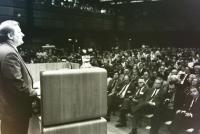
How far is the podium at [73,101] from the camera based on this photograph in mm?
993

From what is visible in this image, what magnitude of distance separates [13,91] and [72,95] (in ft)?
0.94

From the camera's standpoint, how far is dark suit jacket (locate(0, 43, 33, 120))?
3.88 ft

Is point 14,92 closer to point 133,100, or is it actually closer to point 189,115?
point 189,115

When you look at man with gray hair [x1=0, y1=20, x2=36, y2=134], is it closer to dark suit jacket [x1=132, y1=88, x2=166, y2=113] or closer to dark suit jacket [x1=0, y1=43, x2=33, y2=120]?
dark suit jacket [x1=0, y1=43, x2=33, y2=120]

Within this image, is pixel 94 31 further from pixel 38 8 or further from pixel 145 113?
pixel 145 113

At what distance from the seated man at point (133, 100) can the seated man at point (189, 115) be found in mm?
682

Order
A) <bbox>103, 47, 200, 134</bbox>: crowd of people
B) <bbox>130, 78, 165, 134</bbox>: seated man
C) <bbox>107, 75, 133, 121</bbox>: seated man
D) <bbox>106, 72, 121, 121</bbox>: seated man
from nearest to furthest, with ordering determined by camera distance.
Answer: <bbox>103, 47, 200, 134</bbox>: crowd of people, <bbox>130, 78, 165, 134</bbox>: seated man, <bbox>107, 75, 133, 121</bbox>: seated man, <bbox>106, 72, 121, 121</bbox>: seated man

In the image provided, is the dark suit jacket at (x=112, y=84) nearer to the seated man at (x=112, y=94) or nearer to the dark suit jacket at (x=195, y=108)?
the seated man at (x=112, y=94)

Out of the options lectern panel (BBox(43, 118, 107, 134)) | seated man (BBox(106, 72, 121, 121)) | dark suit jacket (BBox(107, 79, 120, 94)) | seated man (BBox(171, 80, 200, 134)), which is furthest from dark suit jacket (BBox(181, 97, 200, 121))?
lectern panel (BBox(43, 118, 107, 134))

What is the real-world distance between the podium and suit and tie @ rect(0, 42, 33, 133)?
222mm

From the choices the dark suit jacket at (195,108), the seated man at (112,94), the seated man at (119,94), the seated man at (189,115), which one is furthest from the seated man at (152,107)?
the seated man at (112,94)

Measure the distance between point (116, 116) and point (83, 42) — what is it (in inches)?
428

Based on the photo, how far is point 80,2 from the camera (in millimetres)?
16172

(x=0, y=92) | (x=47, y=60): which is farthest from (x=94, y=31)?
(x=0, y=92)
